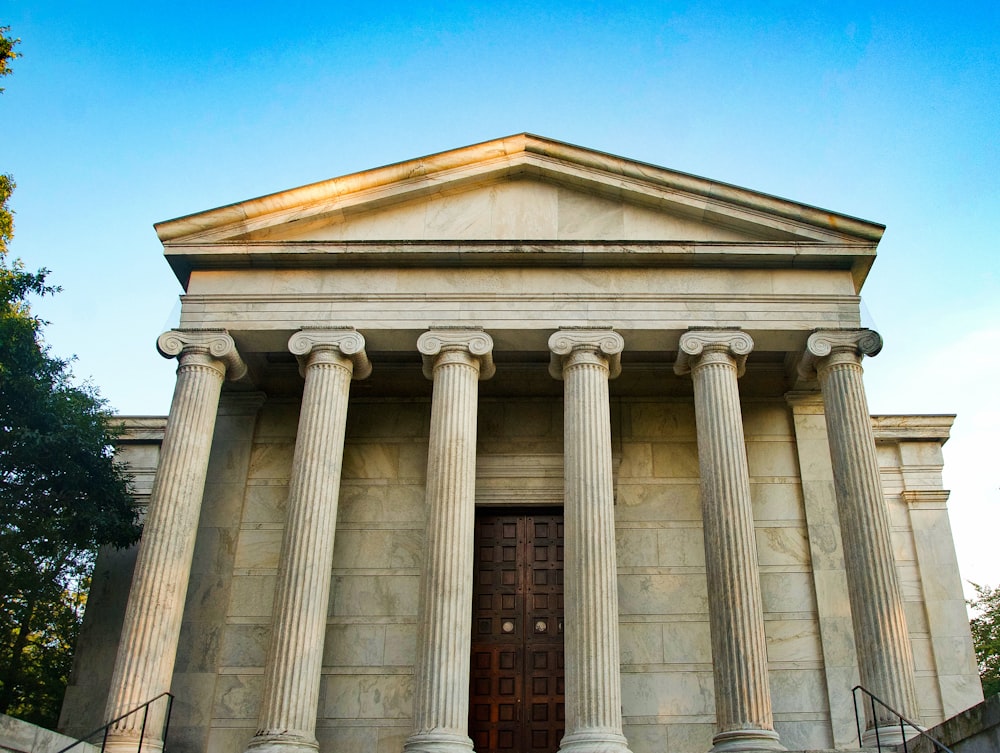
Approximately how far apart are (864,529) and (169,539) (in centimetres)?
1278

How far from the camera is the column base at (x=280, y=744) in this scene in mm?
14867

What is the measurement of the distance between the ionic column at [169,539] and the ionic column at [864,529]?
39.8 feet

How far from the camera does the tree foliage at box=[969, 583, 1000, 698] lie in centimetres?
3428

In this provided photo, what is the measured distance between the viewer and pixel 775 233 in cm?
1934

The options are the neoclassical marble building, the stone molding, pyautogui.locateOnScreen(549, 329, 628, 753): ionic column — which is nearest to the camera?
pyautogui.locateOnScreen(549, 329, 628, 753): ionic column

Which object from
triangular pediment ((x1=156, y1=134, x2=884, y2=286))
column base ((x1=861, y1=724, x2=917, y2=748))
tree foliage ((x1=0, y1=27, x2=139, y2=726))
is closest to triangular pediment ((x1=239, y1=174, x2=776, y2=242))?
triangular pediment ((x1=156, y1=134, x2=884, y2=286))

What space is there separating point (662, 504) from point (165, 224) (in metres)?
12.5

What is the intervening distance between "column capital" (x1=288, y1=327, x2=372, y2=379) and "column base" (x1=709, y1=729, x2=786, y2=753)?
998cm

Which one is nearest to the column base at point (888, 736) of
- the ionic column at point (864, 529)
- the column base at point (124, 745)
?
the ionic column at point (864, 529)

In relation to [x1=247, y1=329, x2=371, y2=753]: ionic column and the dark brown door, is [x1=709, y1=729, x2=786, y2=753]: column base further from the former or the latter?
[x1=247, y1=329, x2=371, y2=753]: ionic column

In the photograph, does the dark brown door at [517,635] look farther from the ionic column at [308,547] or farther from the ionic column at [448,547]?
the ionic column at [308,547]

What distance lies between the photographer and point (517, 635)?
19.3 m

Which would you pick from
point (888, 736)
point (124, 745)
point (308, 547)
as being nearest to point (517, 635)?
point (308, 547)

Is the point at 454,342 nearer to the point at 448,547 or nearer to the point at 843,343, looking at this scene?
the point at 448,547
